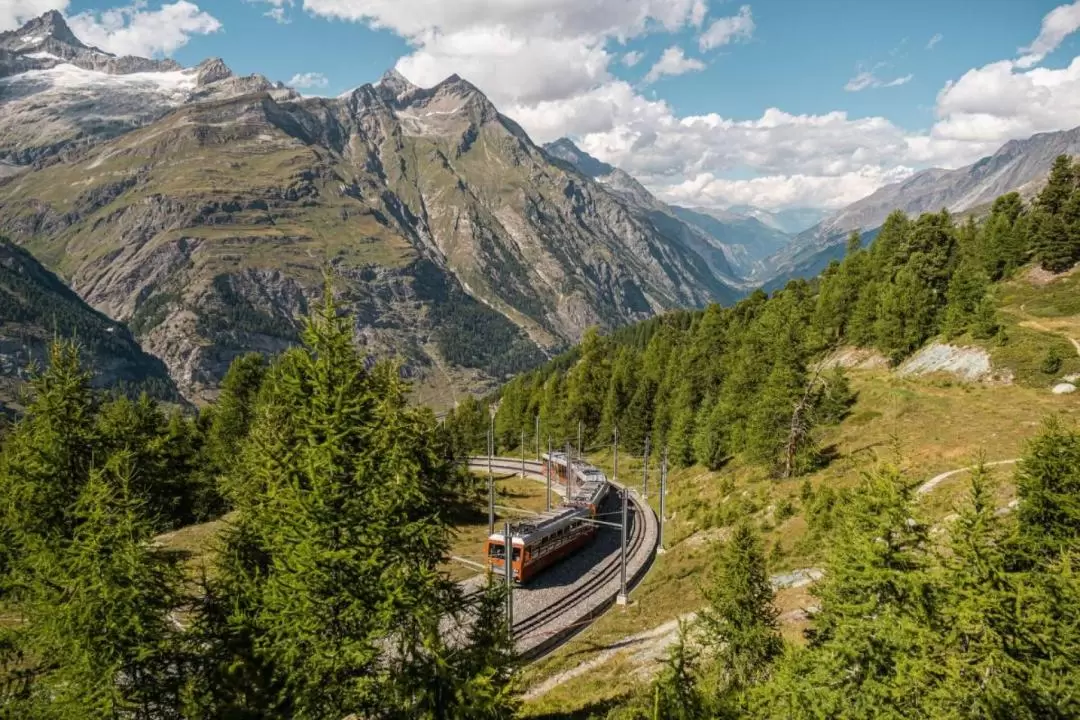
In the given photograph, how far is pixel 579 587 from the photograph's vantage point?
4150 centimetres

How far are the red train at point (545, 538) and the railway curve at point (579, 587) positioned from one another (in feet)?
3.90

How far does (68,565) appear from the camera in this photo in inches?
550

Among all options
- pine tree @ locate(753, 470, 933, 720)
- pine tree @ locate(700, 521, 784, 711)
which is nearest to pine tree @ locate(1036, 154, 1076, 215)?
pine tree @ locate(700, 521, 784, 711)

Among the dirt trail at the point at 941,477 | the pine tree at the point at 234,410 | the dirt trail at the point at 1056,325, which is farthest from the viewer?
the pine tree at the point at 234,410

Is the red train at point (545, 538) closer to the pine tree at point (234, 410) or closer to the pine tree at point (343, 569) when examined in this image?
the pine tree at point (343, 569)

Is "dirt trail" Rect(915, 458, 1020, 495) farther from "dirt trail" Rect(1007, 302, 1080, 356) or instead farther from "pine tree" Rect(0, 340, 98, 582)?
"pine tree" Rect(0, 340, 98, 582)

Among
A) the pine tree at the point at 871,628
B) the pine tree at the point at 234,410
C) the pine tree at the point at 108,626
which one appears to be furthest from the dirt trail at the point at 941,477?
the pine tree at the point at 234,410

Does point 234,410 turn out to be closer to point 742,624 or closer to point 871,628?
point 742,624

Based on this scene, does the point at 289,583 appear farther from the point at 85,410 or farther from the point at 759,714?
the point at 759,714

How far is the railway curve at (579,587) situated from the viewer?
33969 mm

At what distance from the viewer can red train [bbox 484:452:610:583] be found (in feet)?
134

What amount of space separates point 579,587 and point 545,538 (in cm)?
429

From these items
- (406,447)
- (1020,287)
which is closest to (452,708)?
(406,447)

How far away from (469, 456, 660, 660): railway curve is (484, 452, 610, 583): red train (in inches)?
46.7
